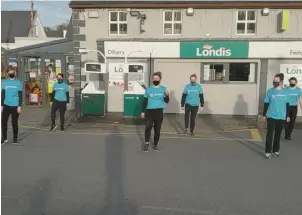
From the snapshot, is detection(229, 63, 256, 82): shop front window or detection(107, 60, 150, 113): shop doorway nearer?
detection(107, 60, 150, 113): shop doorway

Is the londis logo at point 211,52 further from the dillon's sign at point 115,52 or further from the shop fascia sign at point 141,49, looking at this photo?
the dillon's sign at point 115,52

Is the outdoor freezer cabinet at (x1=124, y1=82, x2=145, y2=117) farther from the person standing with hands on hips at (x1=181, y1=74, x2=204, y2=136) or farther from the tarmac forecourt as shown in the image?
the person standing with hands on hips at (x1=181, y1=74, x2=204, y2=136)

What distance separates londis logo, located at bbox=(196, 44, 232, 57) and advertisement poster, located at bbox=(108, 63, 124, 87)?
298 centimetres

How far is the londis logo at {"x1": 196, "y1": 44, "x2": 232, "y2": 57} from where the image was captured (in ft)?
44.9

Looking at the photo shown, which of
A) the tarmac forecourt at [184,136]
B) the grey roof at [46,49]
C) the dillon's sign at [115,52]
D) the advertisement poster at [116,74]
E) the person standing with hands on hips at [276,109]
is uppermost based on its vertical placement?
the grey roof at [46,49]

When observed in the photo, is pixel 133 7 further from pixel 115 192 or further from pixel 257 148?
pixel 115 192

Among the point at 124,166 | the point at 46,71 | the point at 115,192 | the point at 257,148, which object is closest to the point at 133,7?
the point at 46,71

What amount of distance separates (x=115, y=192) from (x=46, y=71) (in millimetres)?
12165

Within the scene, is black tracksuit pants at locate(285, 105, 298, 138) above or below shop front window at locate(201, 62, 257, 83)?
below

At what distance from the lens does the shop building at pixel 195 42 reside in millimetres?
13508

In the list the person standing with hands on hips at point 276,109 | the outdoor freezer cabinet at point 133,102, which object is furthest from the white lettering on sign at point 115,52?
the person standing with hands on hips at point 276,109

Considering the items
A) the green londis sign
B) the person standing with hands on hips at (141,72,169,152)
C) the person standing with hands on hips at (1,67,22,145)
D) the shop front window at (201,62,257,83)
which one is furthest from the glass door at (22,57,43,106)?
the person standing with hands on hips at (141,72,169,152)

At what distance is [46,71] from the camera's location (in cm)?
1628

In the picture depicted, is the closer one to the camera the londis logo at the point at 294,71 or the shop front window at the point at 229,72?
the londis logo at the point at 294,71
